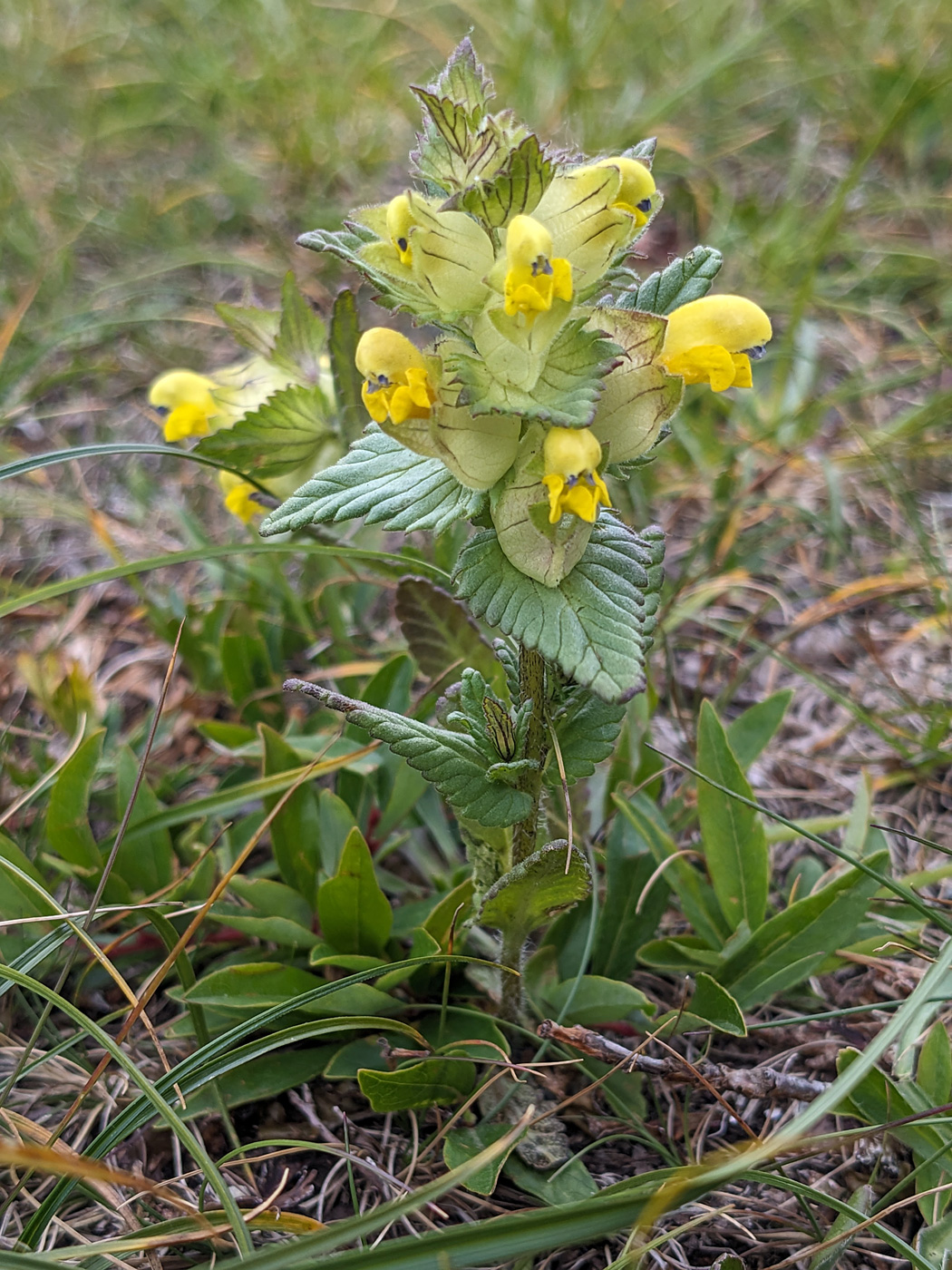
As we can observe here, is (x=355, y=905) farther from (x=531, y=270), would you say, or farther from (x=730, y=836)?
(x=531, y=270)

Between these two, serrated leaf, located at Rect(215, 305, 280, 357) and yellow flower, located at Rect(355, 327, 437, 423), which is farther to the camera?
serrated leaf, located at Rect(215, 305, 280, 357)

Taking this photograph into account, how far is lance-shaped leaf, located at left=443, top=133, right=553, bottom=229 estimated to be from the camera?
97 centimetres

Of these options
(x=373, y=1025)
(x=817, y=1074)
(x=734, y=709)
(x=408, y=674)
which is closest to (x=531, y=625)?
(x=373, y=1025)

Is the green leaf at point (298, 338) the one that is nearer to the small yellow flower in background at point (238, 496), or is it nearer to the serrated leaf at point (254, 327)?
the serrated leaf at point (254, 327)

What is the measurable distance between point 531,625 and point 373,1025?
0.61 m

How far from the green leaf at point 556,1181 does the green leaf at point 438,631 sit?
0.67 meters

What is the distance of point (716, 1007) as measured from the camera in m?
1.34

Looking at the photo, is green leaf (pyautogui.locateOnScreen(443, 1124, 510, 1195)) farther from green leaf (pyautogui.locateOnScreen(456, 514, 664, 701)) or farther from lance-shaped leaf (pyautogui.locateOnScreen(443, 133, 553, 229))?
lance-shaped leaf (pyautogui.locateOnScreen(443, 133, 553, 229))

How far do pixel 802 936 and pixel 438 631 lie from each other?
2.38 ft

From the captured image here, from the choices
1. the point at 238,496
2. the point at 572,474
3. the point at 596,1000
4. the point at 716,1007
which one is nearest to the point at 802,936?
the point at 716,1007

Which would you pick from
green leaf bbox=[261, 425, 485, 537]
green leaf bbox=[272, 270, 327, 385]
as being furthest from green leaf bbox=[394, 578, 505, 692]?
green leaf bbox=[272, 270, 327, 385]

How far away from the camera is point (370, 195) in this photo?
3125 mm

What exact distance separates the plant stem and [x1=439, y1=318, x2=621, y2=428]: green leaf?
291 mm

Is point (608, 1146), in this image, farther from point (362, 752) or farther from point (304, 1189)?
point (362, 752)
